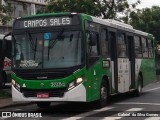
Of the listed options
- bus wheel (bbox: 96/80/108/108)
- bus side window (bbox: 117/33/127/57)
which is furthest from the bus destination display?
bus side window (bbox: 117/33/127/57)

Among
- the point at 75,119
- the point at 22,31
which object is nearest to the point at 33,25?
the point at 22,31

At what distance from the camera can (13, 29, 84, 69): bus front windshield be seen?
12.9m

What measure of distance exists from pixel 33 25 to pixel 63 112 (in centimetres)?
295

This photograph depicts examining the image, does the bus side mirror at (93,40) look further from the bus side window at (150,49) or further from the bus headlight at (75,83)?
the bus side window at (150,49)

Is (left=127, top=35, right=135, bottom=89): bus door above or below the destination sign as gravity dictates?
below

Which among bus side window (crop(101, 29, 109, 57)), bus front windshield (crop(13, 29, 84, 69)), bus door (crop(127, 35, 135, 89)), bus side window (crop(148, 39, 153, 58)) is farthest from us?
bus side window (crop(148, 39, 153, 58))

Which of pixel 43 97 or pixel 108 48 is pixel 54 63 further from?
pixel 108 48

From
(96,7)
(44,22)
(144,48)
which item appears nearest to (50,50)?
(44,22)

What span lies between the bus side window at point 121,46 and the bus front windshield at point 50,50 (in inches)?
157

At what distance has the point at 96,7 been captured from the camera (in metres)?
29.2

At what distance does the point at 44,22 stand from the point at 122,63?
4.80 metres

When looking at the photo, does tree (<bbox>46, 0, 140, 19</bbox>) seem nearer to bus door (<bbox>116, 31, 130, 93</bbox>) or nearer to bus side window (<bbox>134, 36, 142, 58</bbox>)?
bus side window (<bbox>134, 36, 142, 58</bbox>)

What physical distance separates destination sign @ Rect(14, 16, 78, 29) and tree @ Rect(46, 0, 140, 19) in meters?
15.5

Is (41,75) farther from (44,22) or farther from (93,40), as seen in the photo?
(93,40)
